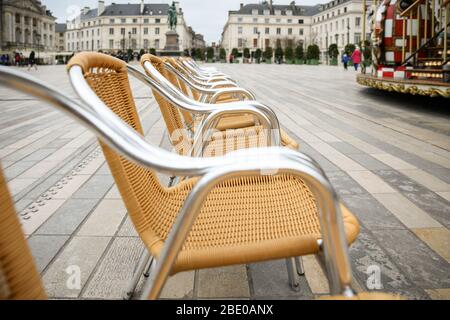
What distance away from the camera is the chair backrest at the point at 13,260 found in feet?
2.25

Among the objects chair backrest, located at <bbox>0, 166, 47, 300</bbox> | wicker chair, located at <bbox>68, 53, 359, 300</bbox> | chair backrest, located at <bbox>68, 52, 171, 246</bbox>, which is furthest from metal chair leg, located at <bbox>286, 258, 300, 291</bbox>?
chair backrest, located at <bbox>0, 166, 47, 300</bbox>

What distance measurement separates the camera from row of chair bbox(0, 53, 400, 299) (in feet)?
2.80

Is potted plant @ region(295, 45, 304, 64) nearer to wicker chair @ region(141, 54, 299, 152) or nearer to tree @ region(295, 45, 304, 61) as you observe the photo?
tree @ region(295, 45, 304, 61)

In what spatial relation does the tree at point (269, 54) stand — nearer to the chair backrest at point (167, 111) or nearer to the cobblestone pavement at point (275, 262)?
the cobblestone pavement at point (275, 262)

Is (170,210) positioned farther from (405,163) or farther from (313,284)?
(405,163)

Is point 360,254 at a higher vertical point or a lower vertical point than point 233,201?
lower

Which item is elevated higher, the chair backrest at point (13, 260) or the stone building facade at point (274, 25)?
the stone building facade at point (274, 25)

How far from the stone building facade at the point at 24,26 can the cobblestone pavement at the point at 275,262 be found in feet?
220

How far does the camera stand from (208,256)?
113 centimetres

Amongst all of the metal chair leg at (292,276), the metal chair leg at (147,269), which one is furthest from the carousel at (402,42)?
the metal chair leg at (147,269)

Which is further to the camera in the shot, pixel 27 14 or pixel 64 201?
pixel 27 14

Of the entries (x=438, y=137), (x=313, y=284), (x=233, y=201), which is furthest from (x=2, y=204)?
(x=438, y=137)

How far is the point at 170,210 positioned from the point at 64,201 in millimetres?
1953

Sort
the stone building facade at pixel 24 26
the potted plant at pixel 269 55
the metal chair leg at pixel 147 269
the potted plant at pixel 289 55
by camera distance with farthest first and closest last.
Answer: the potted plant at pixel 269 55 → the stone building facade at pixel 24 26 → the potted plant at pixel 289 55 → the metal chair leg at pixel 147 269
